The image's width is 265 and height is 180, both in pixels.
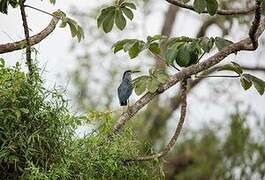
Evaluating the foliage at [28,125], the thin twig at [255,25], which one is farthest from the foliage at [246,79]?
the foliage at [28,125]

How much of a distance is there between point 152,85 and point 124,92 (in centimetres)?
22

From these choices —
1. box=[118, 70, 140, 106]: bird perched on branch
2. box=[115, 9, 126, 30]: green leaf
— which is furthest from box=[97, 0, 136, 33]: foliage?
box=[118, 70, 140, 106]: bird perched on branch

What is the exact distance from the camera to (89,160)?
2008 millimetres

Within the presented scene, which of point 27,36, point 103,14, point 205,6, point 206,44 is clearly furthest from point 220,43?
point 27,36

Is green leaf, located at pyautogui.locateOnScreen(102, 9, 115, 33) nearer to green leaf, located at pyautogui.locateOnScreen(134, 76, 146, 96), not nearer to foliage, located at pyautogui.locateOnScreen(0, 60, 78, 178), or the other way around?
green leaf, located at pyautogui.locateOnScreen(134, 76, 146, 96)

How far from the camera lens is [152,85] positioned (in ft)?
7.02

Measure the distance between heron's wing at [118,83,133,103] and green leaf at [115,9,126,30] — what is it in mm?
228

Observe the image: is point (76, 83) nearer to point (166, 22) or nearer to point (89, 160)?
point (166, 22)

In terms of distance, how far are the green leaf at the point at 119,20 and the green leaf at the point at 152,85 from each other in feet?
0.76

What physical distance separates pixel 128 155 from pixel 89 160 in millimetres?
182

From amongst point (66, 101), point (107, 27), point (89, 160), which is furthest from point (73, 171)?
point (107, 27)

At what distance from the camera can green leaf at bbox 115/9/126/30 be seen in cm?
226

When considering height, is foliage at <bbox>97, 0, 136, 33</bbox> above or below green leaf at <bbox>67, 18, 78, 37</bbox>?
above

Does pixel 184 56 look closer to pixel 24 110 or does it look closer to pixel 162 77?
pixel 162 77
